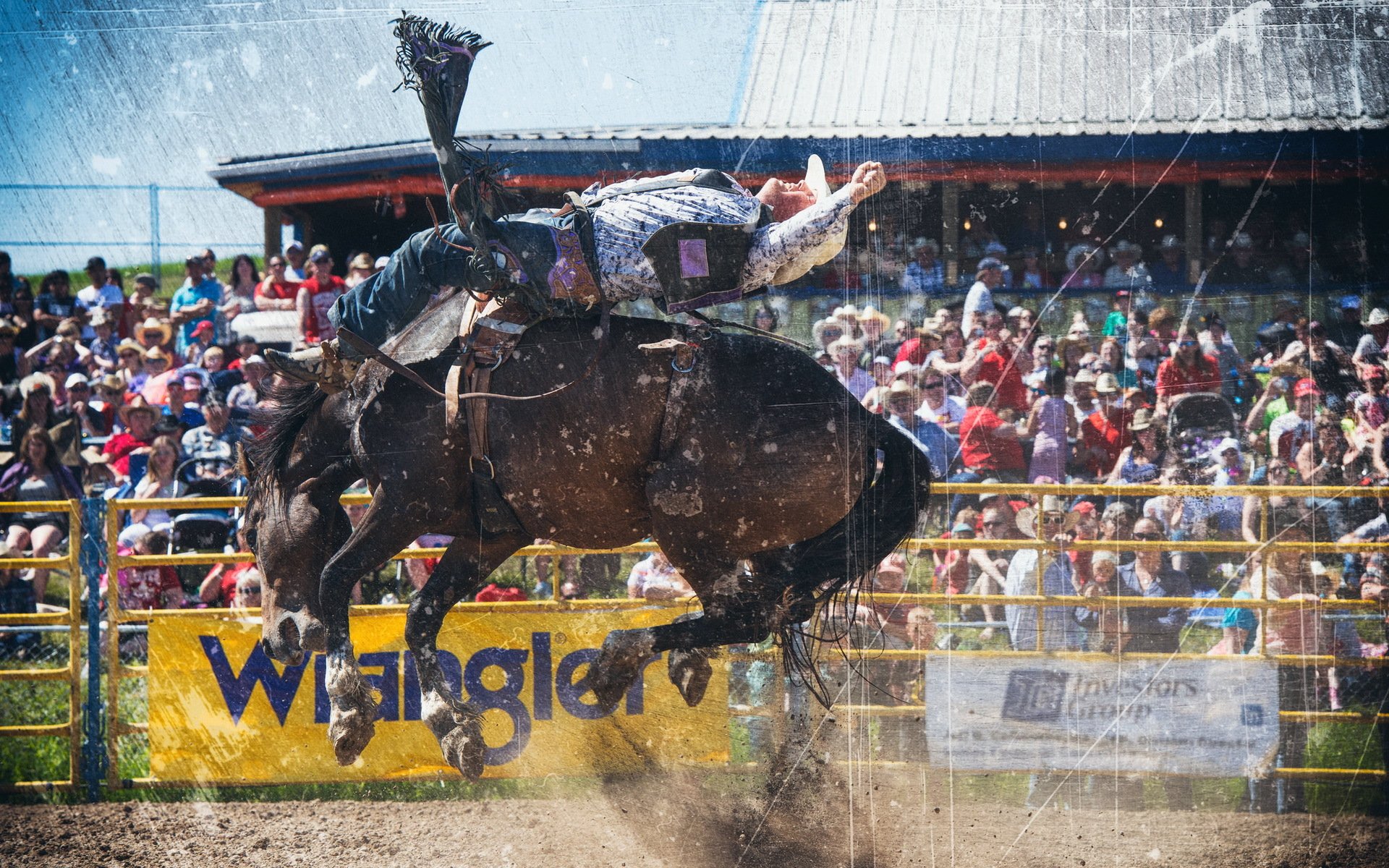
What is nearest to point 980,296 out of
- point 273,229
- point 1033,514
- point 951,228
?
point 951,228

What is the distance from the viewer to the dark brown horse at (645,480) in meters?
4.28

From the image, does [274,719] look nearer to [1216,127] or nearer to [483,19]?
[483,19]

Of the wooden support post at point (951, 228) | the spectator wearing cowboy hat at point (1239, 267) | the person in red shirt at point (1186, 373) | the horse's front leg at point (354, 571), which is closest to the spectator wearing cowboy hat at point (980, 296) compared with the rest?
the wooden support post at point (951, 228)

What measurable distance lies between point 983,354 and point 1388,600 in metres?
2.49

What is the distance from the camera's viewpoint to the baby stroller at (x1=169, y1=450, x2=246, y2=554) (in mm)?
6555

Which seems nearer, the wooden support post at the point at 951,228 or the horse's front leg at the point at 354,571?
the horse's front leg at the point at 354,571

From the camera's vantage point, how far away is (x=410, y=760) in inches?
238

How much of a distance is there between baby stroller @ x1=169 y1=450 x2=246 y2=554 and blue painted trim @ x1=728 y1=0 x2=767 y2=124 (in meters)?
3.47

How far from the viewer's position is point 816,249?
4074 millimetres

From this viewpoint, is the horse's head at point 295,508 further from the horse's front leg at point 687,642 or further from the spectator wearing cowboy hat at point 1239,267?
the spectator wearing cowboy hat at point 1239,267

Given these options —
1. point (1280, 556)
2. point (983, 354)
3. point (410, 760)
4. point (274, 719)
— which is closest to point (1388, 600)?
point (1280, 556)

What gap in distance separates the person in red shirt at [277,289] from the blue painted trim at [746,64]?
3.37 meters

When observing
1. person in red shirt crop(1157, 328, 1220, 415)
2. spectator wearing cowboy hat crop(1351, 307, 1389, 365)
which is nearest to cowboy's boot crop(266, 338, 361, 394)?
person in red shirt crop(1157, 328, 1220, 415)
